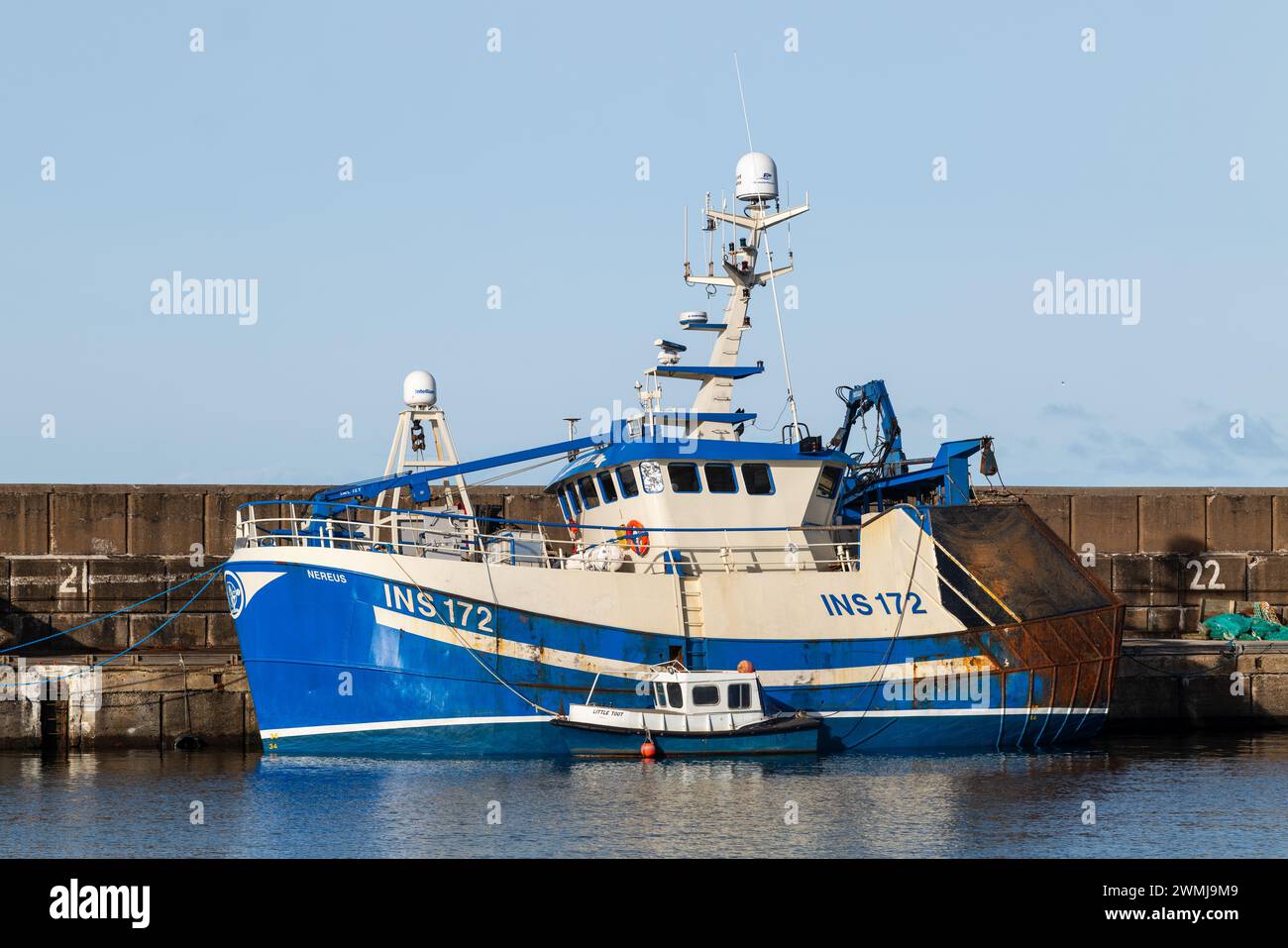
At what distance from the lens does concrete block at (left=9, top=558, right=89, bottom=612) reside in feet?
99.0

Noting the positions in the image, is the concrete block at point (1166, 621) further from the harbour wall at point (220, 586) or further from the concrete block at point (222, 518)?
the concrete block at point (222, 518)

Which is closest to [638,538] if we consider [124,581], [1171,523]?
[124,581]

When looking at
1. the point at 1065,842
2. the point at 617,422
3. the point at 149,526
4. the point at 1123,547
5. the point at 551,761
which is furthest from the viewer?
the point at 1123,547

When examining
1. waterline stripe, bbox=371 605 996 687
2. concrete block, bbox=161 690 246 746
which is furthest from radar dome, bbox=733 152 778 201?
concrete block, bbox=161 690 246 746

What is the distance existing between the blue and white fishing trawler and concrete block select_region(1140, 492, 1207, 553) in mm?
10566

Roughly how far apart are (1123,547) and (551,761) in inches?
696

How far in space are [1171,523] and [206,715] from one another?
70.0 ft

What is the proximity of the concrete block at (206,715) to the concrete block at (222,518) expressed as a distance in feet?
23.3

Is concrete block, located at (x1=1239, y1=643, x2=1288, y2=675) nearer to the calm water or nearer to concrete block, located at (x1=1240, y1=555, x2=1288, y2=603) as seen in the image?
the calm water

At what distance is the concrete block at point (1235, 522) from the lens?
3516 cm
